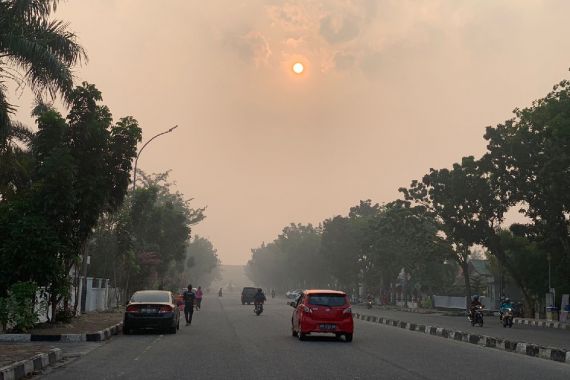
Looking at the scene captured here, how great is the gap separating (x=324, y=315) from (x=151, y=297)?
6.25 metres

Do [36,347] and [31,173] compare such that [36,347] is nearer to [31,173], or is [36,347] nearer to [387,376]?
[387,376]

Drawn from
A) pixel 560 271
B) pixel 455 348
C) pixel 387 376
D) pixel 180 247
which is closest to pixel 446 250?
pixel 560 271

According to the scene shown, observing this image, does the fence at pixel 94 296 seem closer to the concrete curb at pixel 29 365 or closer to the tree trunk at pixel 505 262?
the concrete curb at pixel 29 365

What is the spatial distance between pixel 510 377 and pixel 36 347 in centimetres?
1070

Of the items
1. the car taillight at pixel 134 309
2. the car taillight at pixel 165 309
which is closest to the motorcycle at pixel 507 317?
the car taillight at pixel 165 309

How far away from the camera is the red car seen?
2059cm

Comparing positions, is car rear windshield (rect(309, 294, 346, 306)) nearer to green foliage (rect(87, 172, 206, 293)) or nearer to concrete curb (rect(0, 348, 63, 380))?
concrete curb (rect(0, 348, 63, 380))

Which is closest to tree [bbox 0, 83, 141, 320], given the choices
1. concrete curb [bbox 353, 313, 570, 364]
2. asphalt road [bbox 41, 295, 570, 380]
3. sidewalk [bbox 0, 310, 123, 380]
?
sidewalk [bbox 0, 310, 123, 380]

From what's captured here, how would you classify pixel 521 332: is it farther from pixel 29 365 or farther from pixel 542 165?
pixel 29 365

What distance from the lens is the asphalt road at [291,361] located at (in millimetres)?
12344

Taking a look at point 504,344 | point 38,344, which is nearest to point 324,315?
point 504,344

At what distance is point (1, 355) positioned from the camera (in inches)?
556

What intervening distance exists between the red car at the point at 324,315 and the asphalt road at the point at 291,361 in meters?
0.39

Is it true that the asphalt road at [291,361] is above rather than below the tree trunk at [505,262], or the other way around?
below
